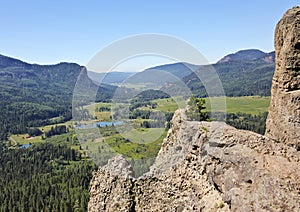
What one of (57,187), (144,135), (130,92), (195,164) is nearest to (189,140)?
(195,164)

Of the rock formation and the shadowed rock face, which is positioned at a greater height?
the shadowed rock face

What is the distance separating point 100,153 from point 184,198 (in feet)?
85.0

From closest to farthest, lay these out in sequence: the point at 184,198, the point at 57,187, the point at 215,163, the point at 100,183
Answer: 1. the point at 215,163
2. the point at 184,198
3. the point at 100,183
4. the point at 57,187

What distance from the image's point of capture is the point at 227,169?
12.7 meters

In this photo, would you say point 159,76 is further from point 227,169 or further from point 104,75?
point 227,169

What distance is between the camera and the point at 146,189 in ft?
54.9

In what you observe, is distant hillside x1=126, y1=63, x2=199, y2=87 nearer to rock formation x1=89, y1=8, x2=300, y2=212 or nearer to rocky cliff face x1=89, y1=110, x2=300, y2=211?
rocky cliff face x1=89, y1=110, x2=300, y2=211

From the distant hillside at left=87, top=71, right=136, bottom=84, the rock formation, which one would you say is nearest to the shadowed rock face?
the rock formation

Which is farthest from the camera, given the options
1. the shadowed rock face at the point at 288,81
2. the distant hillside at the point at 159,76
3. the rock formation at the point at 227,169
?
the distant hillside at the point at 159,76

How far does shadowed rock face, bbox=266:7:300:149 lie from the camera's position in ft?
45.5

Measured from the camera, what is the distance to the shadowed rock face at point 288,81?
45.5ft

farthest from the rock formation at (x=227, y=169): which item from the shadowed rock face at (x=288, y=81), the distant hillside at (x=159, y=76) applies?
the distant hillside at (x=159, y=76)

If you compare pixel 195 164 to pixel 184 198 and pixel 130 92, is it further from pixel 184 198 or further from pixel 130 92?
pixel 130 92

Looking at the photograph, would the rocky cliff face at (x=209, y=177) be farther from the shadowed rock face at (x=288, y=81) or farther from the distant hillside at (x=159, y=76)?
the distant hillside at (x=159, y=76)
